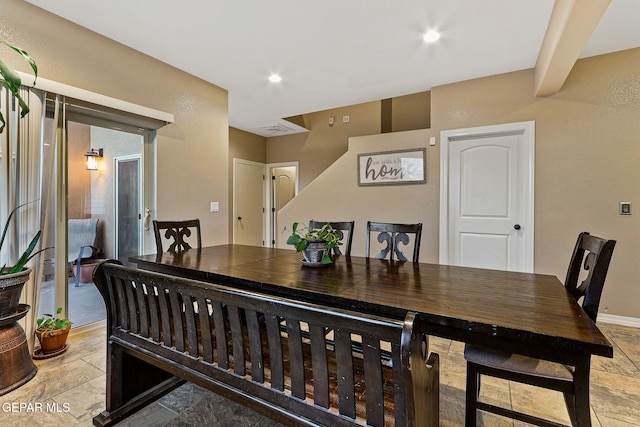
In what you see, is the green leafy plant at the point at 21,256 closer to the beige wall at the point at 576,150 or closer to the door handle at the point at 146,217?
the door handle at the point at 146,217

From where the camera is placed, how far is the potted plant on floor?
2.23 meters

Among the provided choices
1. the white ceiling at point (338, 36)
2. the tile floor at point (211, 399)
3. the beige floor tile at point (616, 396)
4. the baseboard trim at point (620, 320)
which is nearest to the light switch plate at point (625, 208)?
the baseboard trim at point (620, 320)

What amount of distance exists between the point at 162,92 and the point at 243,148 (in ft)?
8.46

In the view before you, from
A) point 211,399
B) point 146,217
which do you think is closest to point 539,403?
point 211,399

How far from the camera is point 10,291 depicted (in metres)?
1.85

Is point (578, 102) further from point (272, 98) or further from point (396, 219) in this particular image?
point (272, 98)

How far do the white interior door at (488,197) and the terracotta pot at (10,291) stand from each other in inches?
144

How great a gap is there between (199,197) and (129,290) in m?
2.29

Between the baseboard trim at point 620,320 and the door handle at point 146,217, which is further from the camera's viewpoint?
the door handle at point 146,217

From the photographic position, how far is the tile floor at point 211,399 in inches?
63.2

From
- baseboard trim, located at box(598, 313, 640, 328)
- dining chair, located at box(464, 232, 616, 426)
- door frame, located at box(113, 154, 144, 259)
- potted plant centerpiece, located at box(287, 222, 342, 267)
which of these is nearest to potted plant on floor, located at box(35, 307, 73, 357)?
door frame, located at box(113, 154, 144, 259)

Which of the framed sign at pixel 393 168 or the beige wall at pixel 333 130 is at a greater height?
the beige wall at pixel 333 130

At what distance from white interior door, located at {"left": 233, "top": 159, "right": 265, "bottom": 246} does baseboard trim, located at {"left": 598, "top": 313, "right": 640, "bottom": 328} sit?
5.02 metres

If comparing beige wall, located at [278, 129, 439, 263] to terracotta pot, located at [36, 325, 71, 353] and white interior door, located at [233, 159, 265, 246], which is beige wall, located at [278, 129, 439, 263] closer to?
white interior door, located at [233, 159, 265, 246]
